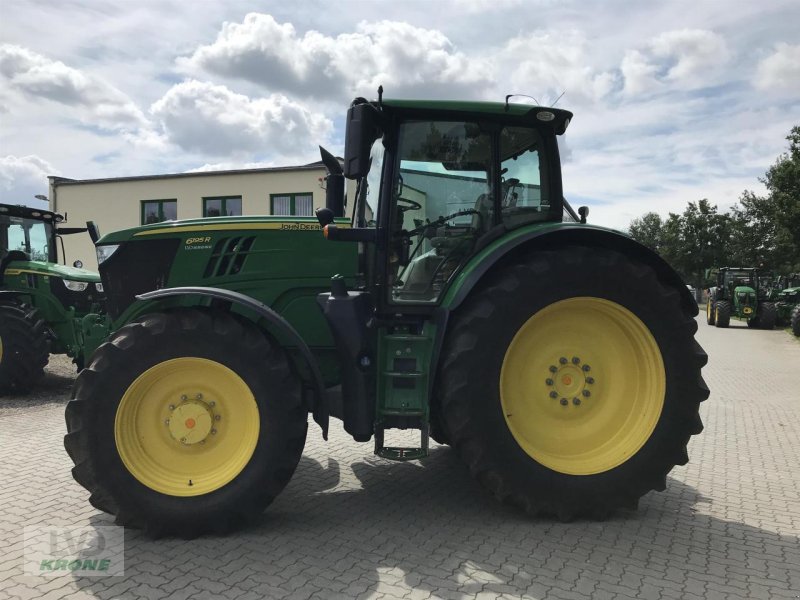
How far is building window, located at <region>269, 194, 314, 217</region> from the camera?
21750mm

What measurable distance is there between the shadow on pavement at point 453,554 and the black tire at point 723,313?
Answer: 2144 cm

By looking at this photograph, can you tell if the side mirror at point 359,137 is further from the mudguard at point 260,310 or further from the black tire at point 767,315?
the black tire at point 767,315

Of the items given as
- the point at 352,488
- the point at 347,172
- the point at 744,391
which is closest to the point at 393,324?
the point at 347,172

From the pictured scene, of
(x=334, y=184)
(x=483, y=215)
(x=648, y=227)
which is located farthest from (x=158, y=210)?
(x=648, y=227)

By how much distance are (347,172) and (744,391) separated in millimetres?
8021

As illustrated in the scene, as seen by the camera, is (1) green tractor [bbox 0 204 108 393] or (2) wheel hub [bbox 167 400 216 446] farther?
(1) green tractor [bbox 0 204 108 393]

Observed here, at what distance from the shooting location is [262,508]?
11.5 ft

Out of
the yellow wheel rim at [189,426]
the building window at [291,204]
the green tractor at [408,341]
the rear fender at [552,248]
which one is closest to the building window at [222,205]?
the building window at [291,204]

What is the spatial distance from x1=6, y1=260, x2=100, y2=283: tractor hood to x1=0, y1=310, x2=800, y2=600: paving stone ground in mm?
3901

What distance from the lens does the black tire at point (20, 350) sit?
25.3ft

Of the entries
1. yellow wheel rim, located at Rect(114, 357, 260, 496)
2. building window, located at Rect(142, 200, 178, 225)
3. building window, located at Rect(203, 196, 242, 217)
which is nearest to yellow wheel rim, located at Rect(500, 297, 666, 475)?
yellow wheel rim, located at Rect(114, 357, 260, 496)

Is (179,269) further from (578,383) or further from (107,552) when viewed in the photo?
(578,383)

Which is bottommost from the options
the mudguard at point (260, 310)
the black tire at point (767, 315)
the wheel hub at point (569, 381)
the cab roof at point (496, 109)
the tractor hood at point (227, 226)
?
the black tire at point (767, 315)

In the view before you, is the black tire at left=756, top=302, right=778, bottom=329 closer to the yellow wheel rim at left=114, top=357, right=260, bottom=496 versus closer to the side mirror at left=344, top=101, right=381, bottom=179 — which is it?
the side mirror at left=344, top=101, right=381, bottom=179
